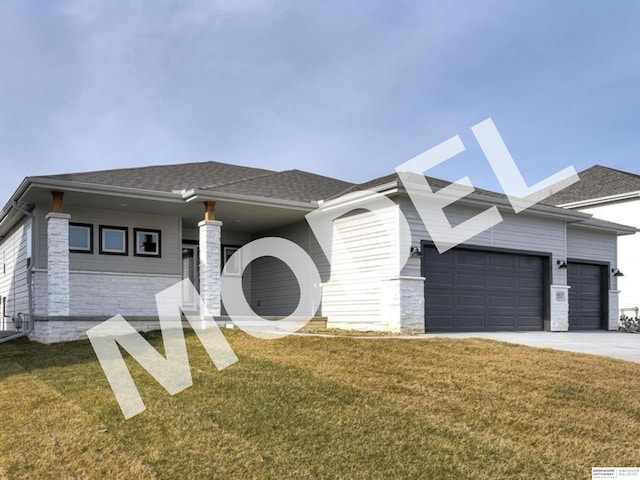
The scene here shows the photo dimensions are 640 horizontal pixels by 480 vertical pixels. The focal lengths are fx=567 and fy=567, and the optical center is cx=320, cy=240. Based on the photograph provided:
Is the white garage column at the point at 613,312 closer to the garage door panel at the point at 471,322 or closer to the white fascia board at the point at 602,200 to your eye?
the white fascia board at the point at 602,200

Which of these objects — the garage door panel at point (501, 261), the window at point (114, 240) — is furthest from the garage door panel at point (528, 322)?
the window at point (114, 240)

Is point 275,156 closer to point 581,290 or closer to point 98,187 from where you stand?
point 98,187

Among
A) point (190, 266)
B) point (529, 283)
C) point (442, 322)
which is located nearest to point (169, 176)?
point (190, 266)

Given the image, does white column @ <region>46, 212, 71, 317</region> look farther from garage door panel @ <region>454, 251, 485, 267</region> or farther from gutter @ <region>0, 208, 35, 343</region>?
garage door panel @ <region>454, 251, 485, 267</region>

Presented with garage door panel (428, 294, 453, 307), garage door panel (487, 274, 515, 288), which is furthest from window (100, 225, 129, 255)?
garage door panel (487, 274, 515, 288)

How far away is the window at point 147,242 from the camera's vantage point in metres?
14.6

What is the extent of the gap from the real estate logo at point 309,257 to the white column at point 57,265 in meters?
0.91

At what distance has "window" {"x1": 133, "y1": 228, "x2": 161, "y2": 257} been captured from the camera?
14609 mm

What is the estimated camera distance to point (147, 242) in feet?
48.4

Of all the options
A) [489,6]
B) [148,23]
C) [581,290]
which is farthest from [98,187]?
[581,290]

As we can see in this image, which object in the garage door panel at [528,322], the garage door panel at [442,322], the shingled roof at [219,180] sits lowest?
the garage door panel at [528,322]

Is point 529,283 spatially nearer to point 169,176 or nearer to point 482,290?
point 482,290

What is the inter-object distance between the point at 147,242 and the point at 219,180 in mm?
2579

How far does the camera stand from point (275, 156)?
21.4 metres
